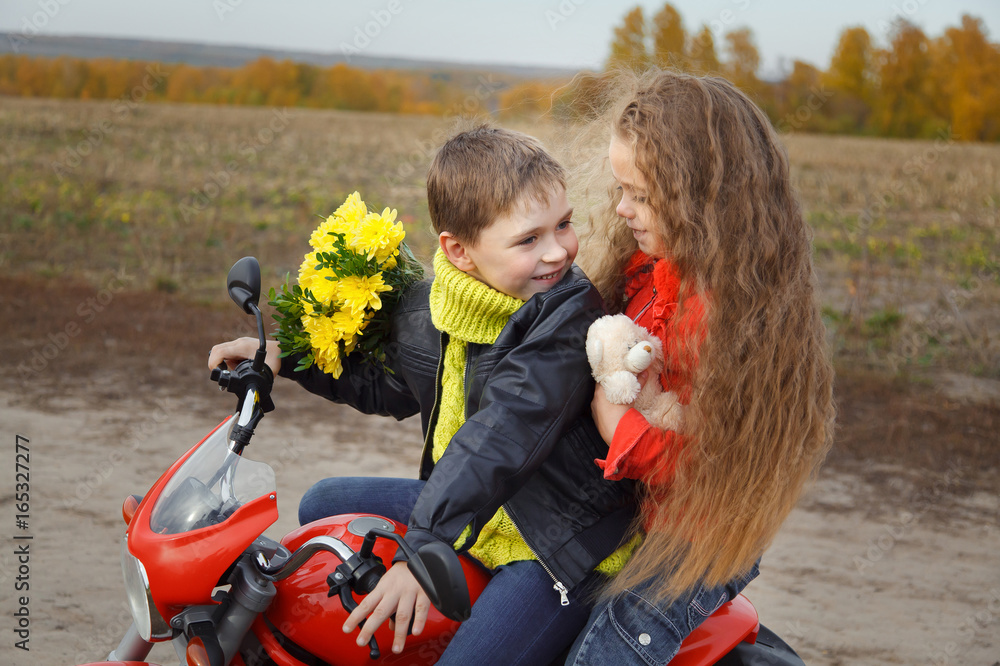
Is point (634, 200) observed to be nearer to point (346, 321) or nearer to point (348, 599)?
point (346, 321)

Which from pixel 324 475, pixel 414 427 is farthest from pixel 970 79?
pixel 324 475

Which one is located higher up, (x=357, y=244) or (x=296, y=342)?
(x=357, y=244)

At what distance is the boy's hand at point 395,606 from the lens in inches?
59.6

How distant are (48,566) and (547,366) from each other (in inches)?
121

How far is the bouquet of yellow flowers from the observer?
2.17 meters

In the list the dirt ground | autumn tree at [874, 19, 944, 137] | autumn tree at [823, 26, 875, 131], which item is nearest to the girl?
the dirt ground

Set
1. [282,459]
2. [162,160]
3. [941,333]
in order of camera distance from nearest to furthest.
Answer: [282,459] < [941,333] < [162,160]

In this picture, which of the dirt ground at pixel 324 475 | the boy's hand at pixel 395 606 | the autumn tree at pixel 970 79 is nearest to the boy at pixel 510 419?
the boy's hand at pixel 395 606

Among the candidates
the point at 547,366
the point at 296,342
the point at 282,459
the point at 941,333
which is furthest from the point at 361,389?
the point at 941,333

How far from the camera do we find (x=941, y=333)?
26.2ft

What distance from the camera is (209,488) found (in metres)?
1.64

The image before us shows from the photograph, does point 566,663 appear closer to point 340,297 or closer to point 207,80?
point 340,297

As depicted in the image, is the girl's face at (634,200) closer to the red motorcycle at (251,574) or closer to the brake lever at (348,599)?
the red motorcycle at (251,574)

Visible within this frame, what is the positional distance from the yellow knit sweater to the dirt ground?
2.03 metres
